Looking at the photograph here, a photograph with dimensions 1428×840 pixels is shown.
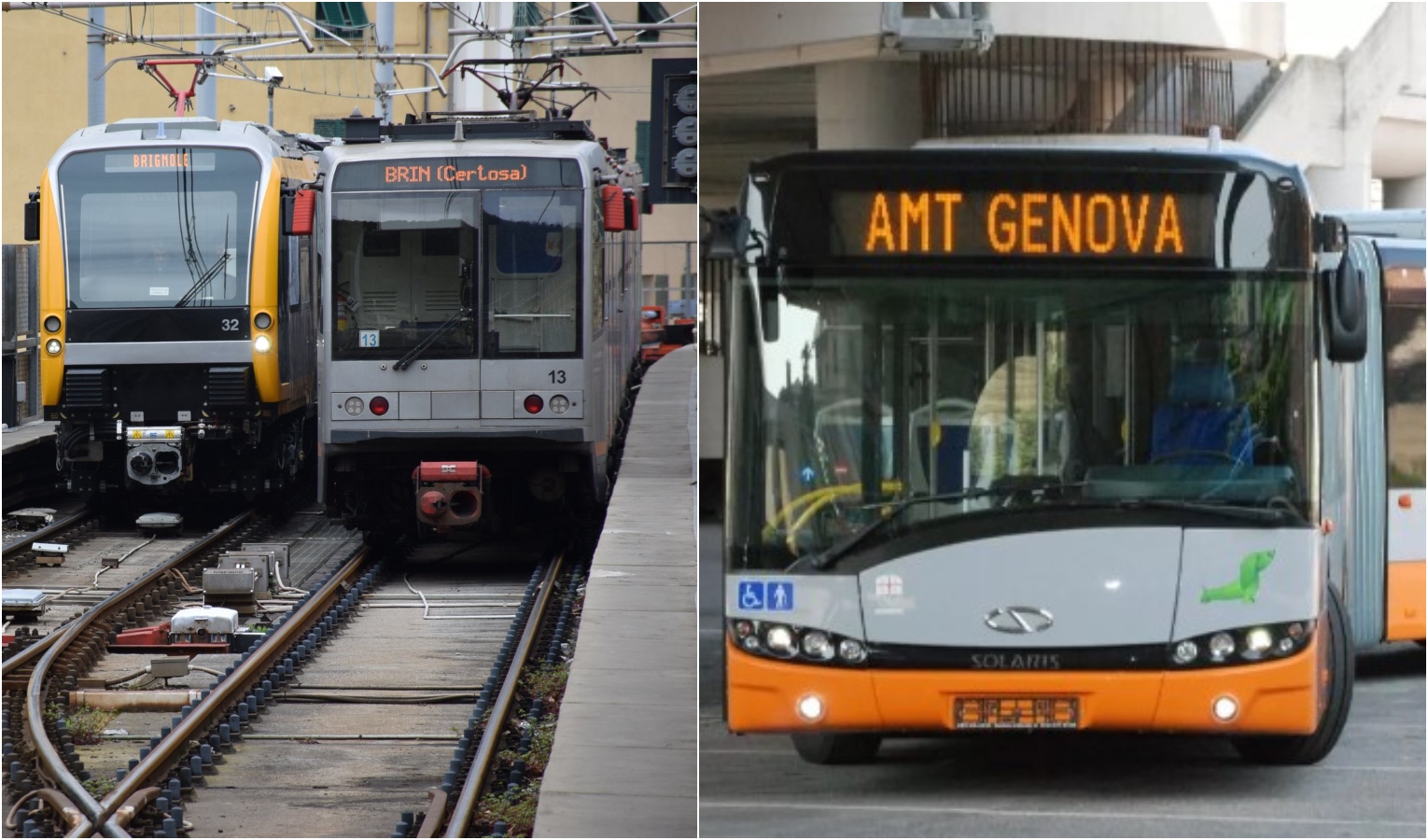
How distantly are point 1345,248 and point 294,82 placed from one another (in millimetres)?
40617

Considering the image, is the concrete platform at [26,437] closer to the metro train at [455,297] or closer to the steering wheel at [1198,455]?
the metro train at [455,297]

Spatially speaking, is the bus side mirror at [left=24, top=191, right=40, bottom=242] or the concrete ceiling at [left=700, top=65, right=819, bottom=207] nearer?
the concrete ceiling at [left=700, top=65, right=819, bottom=207]

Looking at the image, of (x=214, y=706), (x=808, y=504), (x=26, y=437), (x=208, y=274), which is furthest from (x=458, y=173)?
(x=808, y=504)

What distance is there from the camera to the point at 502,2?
26.0 metres

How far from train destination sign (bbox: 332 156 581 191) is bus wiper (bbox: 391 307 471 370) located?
0.85 meters

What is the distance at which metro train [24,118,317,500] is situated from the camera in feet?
55.0

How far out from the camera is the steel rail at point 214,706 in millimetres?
8062

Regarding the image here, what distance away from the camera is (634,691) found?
29.0 feet

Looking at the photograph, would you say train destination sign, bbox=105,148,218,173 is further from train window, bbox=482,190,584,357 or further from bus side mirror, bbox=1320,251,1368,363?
bus side mirror, bbox=1320,251,1368,363

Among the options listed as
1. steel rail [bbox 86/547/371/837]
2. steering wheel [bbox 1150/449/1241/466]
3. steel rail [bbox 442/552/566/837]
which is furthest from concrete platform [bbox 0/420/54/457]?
steering wheel [bbox 1150/449/1241/466]

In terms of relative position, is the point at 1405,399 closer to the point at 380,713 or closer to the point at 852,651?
the point at 852,651

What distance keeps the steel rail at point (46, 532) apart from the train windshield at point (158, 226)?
1795mm

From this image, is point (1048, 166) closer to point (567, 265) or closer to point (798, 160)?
point (798, 160)

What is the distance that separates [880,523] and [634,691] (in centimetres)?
344
